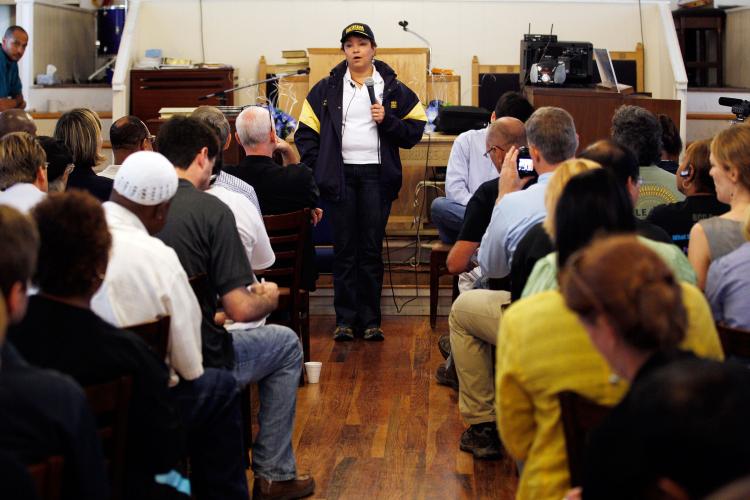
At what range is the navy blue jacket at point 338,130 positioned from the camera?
597 centimetres

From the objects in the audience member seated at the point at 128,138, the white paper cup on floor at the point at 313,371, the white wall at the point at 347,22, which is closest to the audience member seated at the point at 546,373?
the white paper cup on floor at the point at 313,371

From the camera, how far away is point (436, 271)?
6.00 m

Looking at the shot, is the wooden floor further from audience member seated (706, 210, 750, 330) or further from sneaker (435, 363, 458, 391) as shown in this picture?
audience member seated (706, 210, 750, 330)

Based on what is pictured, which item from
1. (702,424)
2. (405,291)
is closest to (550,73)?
(405,291)

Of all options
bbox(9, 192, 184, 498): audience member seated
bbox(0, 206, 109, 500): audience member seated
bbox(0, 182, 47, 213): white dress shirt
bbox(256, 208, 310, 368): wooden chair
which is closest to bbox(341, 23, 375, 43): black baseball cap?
bbox(256, 208, 310, 368): wooden chair

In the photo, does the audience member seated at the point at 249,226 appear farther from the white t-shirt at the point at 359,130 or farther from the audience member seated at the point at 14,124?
the white t-shirt at the point at 359,130

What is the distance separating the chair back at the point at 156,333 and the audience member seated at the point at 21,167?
125 cm

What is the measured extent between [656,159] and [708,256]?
4.97 feet

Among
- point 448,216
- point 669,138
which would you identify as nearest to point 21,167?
point 448,216

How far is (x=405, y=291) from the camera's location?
6566mm

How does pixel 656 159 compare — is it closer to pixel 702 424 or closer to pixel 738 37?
pixel 702 424

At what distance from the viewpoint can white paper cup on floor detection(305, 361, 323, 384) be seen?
5078mm

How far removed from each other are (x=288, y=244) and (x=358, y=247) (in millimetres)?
1251

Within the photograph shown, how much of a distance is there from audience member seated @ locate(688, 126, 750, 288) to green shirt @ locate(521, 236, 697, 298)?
0.40 m
